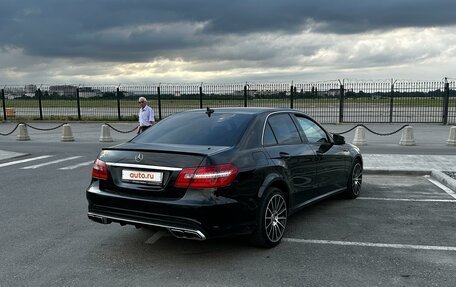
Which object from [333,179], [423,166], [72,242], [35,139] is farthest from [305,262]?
[35,139]

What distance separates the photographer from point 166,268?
4.52 metres

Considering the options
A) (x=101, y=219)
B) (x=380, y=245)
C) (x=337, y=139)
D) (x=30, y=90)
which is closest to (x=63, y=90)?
(x=30, y=90)

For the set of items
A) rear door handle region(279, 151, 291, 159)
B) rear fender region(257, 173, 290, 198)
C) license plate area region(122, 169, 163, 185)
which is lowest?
rear fender region(257, 173, 290, 198)

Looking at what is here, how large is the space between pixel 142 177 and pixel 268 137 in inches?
64.0

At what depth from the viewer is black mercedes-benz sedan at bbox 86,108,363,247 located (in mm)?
4449

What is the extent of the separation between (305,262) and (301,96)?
22346 millimetres

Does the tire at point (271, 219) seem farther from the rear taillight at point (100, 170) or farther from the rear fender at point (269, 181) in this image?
the rear taillight at point (100, 170)

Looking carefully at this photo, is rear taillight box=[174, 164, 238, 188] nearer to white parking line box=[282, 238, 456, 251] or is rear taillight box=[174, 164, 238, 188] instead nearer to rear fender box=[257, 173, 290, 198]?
rear fender box=[257, 173, 290, 198]

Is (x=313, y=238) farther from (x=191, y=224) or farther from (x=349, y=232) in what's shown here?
(x=191, y=224)

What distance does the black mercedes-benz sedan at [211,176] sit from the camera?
14.6ft

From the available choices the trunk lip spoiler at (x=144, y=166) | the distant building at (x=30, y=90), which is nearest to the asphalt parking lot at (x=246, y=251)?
the trunk lip spoiler at (x=144, y=166)

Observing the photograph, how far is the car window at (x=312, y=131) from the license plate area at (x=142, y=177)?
2501 millimetres

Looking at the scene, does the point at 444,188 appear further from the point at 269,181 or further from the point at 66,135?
the point at 66,135

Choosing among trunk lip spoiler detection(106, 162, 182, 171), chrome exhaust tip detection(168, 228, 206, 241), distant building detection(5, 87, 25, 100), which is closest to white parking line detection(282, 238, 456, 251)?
chrome exhaust tip detection(168, 228, 206, 241)
